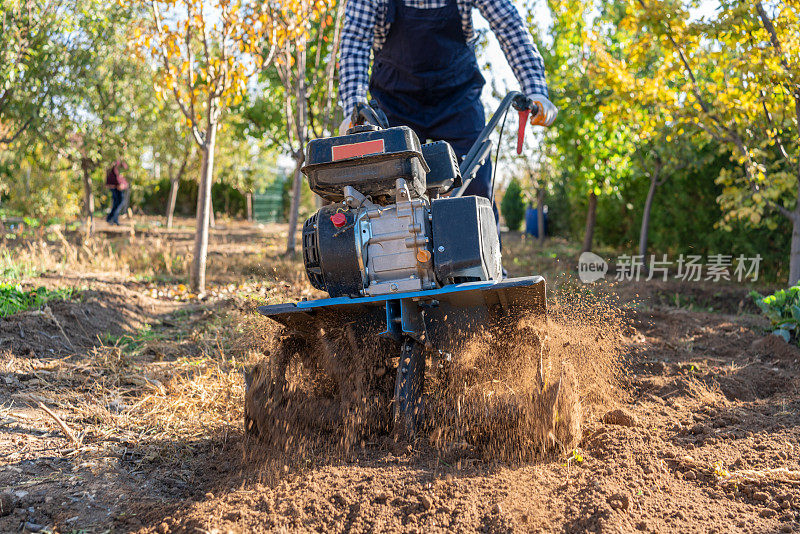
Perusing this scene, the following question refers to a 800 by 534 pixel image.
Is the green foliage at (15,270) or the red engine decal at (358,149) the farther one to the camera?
the green foliage at (15,270)

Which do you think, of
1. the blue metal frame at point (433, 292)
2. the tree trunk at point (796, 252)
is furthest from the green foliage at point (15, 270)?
the tree trunk at point (796, 252)

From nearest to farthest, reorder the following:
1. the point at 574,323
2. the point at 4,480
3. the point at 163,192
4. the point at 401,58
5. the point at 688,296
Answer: the point at 4,480, the point at 574,323, the point at 401,58, the point at 688,296, the point at 163,192

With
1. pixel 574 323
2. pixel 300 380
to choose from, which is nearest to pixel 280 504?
pixel 300 380

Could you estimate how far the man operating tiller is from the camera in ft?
9.97

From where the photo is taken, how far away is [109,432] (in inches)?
98.3

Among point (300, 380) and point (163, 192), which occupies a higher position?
point (163, 192)

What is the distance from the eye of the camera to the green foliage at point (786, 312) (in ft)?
→ 13.7

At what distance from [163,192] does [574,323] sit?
2470 cm

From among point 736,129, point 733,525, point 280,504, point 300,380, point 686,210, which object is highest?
point 736,129

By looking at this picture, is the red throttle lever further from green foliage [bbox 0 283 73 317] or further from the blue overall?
green foliage [bbox 0 283 73 317]

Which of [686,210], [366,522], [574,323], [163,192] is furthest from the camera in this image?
[163,192]

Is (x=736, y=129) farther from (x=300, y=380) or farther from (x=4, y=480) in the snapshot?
(x=4, y=480)

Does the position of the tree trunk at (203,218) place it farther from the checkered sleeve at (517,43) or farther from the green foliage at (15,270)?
the checkered sleeve at (517,43)

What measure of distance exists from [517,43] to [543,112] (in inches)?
15.3
